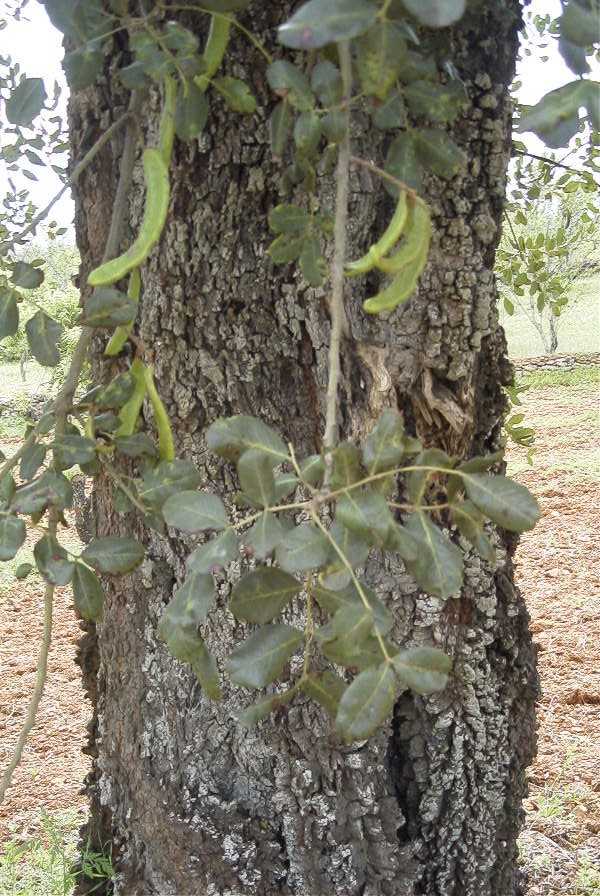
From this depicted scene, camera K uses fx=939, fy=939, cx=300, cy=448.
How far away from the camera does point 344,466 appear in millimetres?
609

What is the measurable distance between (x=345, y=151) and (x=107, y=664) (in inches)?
34.1

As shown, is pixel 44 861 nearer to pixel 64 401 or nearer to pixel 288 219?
pixel 64 401

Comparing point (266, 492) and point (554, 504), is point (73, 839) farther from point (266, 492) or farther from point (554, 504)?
point (554, 504)

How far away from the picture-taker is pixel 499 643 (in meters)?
1.25

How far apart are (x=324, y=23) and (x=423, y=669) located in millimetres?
389

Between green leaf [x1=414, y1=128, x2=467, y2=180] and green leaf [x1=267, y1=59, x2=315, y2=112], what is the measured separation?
12cm

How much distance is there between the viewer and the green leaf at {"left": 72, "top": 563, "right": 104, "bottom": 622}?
2.68ft

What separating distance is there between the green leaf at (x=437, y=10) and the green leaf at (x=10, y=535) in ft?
1.59

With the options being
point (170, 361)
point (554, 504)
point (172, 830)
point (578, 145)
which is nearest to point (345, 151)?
point (170, 361)

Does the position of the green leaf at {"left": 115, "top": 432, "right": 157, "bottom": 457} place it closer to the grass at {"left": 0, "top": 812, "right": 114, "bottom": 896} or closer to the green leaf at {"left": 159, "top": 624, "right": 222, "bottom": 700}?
the green leaf at {"left": 159, "top": 624, "right": 222, "bottom": 700}

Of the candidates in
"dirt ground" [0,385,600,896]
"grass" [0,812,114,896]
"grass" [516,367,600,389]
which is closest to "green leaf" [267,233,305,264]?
"dirt ground" [0,385,600,896]

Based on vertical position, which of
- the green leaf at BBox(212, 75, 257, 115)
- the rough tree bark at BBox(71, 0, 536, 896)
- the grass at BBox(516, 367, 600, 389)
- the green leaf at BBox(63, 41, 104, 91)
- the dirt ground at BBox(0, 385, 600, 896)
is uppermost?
the green leaf at BBox(63, 41, 104, 91)

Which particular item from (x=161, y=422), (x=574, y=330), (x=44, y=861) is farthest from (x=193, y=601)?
(x=574, y=330)

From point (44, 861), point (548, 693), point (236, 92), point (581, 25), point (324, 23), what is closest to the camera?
point (324, 23)
